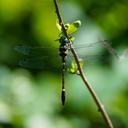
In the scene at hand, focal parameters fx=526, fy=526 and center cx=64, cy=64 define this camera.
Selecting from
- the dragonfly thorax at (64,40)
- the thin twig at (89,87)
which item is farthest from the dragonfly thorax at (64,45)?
the thin twig at (89,87)

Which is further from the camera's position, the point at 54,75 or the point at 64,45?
the point at 54,75

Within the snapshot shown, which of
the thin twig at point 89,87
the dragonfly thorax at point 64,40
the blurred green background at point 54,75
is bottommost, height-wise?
the thin twig at point 89,87

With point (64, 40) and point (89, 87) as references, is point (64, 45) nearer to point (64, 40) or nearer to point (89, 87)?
point (64, 40)

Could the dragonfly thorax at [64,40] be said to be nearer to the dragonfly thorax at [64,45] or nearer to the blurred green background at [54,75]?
the dragonfly thorax at [64,45]

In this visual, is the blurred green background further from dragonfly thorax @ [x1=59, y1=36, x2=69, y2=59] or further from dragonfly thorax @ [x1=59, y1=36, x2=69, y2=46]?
dragonfly thorax @ [x1=59, y1=36, x2=69, y2=46]

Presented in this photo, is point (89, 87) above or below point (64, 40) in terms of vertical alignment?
below

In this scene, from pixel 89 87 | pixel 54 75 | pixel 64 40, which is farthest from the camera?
pixel 54 75

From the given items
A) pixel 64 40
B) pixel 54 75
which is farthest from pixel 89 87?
pixel 54 75

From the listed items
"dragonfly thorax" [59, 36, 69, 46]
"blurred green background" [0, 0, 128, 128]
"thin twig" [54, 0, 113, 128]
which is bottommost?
"thin twig" [54, 0, 113, 128]

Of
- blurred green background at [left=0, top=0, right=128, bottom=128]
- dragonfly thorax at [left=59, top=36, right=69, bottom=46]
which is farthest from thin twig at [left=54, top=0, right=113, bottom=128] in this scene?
blurred green background at [left=0, top=0, right=128, bottom=128]
